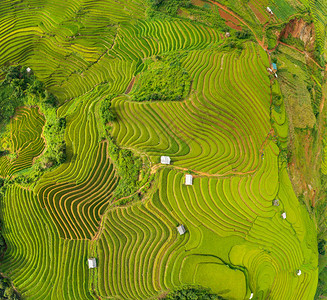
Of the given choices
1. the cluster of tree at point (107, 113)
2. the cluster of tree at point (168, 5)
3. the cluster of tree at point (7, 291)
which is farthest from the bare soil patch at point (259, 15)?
the cluster of tree at point (7, 291)

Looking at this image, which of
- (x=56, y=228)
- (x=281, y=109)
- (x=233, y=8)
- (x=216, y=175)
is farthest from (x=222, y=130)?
(x=56, y=228)

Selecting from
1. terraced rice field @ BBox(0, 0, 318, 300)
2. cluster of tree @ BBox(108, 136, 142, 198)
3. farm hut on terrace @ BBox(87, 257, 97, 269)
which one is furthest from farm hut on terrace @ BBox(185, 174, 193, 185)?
farm hut on terrace @ BBox(87, 257, 97, 269)

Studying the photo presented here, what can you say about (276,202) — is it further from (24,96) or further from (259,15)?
(24,96)

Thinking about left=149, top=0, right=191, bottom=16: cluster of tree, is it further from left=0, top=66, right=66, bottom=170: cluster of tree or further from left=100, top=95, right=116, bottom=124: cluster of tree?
left=0, top=66, right=66, bottom=170: cluster of tree

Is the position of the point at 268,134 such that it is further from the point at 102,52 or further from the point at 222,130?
the point at 102,52

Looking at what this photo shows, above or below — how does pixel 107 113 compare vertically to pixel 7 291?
above

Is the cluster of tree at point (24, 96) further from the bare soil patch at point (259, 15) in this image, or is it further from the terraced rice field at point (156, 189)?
the bare soil patch at point (259, 15)

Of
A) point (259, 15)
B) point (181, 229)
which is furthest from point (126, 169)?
point (259, 15)
